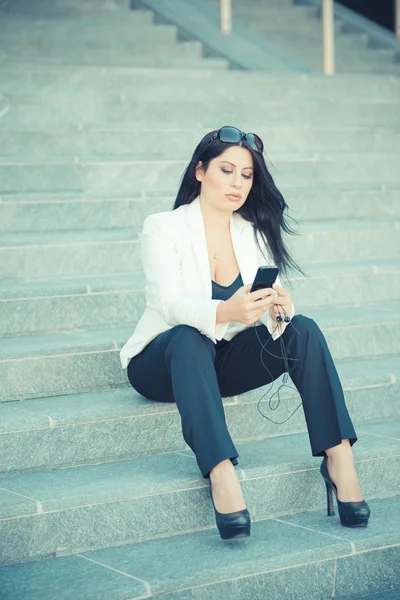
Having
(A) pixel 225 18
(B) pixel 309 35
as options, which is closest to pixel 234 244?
(A) pixel 225 18

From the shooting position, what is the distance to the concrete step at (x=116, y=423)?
340 centimetres

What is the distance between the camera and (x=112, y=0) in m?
8.19

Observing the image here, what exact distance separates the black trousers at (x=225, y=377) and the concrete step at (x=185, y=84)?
2939 millimetres

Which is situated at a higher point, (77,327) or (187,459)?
(77,327)

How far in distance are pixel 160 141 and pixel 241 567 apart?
3385 millimetres

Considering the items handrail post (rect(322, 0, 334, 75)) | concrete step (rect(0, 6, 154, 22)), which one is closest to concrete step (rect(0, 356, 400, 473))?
handrail post (rect(322, 0, 334, 75))

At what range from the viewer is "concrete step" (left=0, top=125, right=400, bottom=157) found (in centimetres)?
555

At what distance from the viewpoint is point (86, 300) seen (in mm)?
4348

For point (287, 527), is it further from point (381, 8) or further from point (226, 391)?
point (381, 8)

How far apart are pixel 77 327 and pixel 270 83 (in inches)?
117

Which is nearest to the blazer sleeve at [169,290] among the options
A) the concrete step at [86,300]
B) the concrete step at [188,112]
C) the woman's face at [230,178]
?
the woman's face at [230,178]

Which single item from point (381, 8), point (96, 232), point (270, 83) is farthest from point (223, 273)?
point (381, 8)

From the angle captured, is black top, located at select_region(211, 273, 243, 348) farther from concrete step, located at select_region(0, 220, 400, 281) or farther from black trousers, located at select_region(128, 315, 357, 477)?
concrete step, located at select_region(0, 220, 400, 281)

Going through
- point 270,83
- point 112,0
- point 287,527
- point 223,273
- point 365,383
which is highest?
point 112,0
